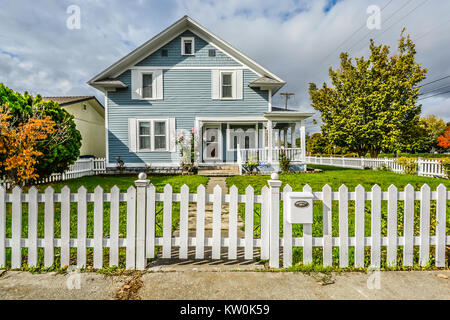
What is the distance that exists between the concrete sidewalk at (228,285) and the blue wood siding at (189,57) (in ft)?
39.9

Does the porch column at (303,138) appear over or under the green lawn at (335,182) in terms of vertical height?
over

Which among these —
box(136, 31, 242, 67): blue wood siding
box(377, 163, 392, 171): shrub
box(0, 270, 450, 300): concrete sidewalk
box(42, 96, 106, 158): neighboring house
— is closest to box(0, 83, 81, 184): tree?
box(0, 270, 450, 300): concrete sidewalk

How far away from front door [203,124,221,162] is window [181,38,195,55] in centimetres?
418

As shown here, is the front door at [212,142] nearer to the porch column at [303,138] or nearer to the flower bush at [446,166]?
the porch column at [303,138]

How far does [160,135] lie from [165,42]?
5107mm

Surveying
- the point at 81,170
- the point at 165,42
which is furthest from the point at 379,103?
the point at 81,170

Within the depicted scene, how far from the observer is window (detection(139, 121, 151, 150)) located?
12734 millimetres

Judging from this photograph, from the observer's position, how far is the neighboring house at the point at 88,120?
47.3 ft

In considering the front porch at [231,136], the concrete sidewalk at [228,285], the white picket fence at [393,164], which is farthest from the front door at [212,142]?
the concrete sidewalk at [228,285]

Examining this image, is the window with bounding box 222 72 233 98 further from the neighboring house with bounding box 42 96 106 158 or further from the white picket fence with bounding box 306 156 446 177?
the white picket fence with bounding box 306 156 446 177

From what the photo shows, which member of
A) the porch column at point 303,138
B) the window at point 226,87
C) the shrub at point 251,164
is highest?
the window at point 226,87

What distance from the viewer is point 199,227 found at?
2670mm

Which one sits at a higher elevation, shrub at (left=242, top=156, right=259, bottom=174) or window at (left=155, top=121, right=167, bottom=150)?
window at (left=155, top=121, right=167, bottom=150)
